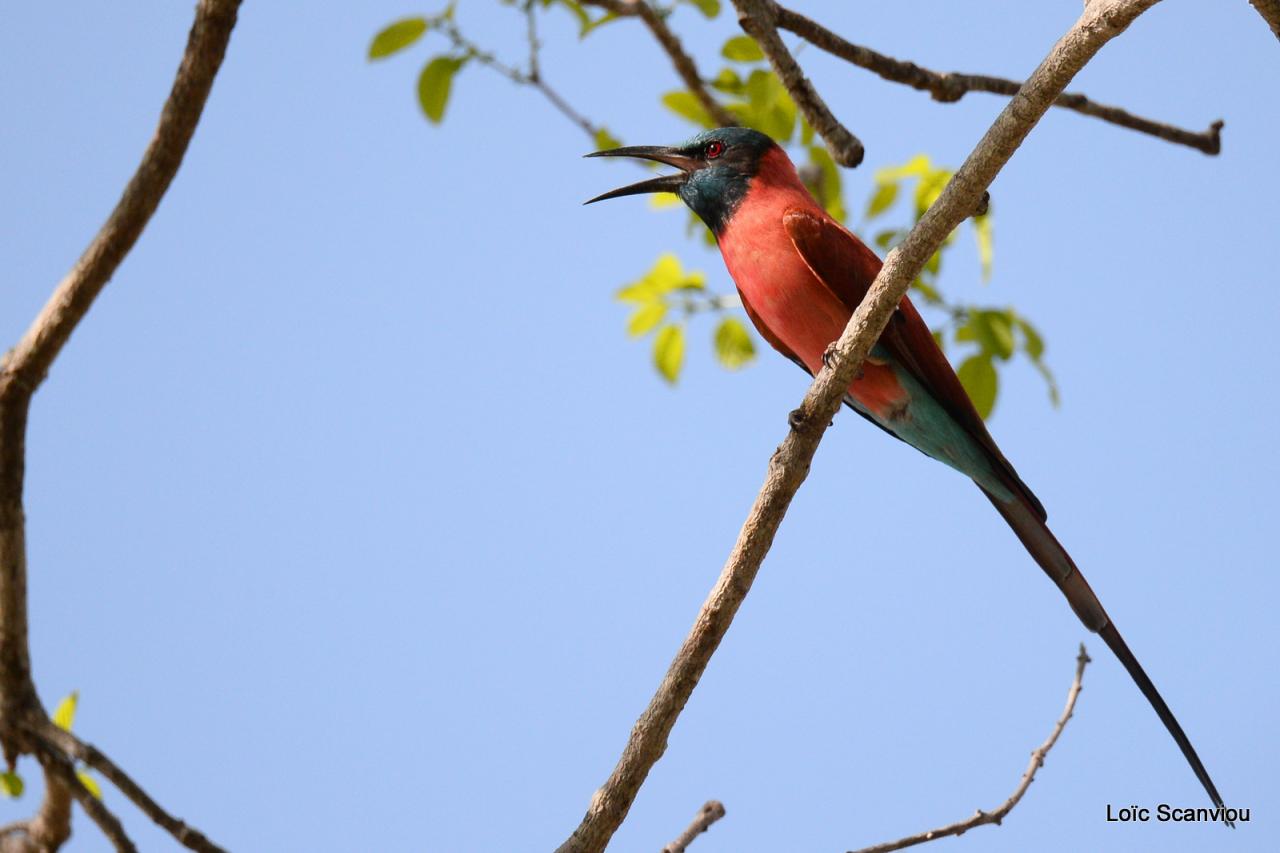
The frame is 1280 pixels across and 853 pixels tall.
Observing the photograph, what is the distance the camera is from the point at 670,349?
4.46m

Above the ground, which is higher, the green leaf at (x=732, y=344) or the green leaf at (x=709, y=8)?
the green leaf at (x=709, y=8)

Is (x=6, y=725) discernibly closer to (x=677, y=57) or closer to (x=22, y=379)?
(x=22, y=379)

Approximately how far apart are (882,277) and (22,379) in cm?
226

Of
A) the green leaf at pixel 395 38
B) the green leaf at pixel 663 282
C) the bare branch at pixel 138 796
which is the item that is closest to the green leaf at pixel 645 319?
the green leaf at pixel 663 282

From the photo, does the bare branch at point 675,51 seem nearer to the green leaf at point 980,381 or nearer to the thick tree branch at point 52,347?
the green leaf at point 980,381

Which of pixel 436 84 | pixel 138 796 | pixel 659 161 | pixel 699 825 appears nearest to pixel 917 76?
pixel 659 161

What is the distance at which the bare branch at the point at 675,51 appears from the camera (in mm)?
4145

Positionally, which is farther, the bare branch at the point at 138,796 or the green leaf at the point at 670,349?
the green leaf at the point at 670,349

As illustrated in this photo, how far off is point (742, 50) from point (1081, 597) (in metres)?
1.90

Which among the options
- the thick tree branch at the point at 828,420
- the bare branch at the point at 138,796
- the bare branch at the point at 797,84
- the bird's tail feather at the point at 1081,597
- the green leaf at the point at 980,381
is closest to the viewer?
the thick tree branch at the point at 828,420

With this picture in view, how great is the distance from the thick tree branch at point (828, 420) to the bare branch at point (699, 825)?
1.26 feet

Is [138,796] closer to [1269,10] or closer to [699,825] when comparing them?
[699,825]

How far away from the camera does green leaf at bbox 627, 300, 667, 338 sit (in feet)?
14.6

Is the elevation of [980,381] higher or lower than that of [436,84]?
lower
